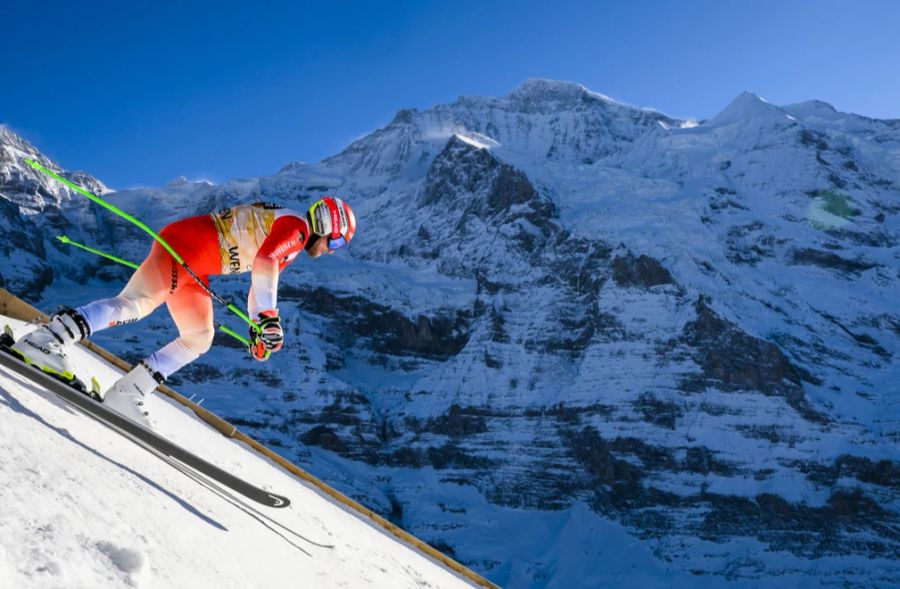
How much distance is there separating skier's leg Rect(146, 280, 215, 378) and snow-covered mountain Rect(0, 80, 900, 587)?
8880 centimetres

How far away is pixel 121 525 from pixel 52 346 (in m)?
2.23

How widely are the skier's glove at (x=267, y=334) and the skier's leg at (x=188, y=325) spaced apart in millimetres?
456

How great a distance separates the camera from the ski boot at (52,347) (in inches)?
187

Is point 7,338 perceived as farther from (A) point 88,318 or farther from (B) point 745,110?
(B) point 745,110

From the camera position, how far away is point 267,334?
5488mm

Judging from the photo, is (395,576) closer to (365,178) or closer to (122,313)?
(122,313)

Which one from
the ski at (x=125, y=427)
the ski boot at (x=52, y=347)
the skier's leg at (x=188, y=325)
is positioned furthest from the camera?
the skier's leg at (x=188, y=325)

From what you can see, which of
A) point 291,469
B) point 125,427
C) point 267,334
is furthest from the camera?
point 291,469

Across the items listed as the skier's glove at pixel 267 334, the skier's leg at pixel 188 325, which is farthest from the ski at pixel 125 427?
the skier's leg at pixel 188 325

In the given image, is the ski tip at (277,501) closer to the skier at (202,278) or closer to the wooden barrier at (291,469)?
the skier at (202,278)

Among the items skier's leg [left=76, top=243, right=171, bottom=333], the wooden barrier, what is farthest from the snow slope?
the wooden barrier

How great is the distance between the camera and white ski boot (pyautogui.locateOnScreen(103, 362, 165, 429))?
523cm

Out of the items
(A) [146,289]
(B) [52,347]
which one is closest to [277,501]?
(B) [52,347]

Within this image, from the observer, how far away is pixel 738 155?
515ft
